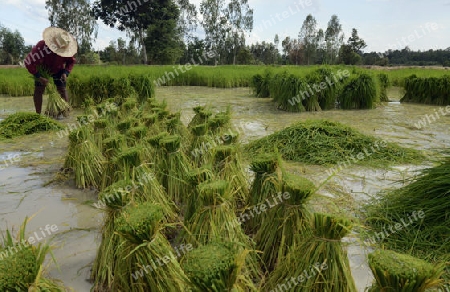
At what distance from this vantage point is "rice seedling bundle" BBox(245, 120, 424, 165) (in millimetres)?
3539

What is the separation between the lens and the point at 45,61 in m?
6.04

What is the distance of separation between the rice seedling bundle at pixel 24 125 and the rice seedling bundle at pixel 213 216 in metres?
4.52

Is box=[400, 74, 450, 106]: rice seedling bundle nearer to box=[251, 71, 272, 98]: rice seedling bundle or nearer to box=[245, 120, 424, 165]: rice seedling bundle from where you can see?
box=[251, 71, 272, 98]: rice seedling bundle

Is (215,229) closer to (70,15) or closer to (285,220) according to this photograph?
(285,220)

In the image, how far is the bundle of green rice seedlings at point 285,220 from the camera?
155 cm

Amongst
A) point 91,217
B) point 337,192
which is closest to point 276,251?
point 337,192

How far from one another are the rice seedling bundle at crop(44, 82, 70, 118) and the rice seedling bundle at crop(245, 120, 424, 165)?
4.39 meters

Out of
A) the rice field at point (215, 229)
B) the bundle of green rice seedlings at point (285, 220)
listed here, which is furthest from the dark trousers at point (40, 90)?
the bundle of green rice seedlings at point (285, 220)

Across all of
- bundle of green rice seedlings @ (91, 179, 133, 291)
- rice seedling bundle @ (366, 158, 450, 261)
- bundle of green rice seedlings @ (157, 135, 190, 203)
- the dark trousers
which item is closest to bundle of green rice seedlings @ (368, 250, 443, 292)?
rice seedling bundle @ (366, 158, 450, 261)

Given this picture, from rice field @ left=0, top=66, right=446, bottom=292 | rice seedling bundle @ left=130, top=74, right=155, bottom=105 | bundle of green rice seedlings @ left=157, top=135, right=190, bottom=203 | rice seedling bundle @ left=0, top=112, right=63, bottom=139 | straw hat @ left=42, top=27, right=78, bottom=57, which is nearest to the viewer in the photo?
rice field @ left=0, top=66, right=446, bottom=292

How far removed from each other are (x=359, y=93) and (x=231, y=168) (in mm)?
6695

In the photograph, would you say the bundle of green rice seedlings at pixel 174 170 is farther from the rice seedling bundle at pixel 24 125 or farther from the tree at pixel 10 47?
the tree at pixel 10 47

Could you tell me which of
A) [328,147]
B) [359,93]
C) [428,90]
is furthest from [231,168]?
[428,90]

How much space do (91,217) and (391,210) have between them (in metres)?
2.25
